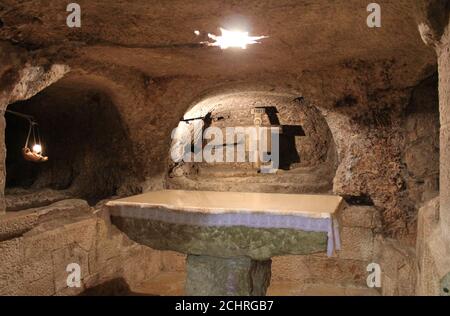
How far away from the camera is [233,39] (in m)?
3.19

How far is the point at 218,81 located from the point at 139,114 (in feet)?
3.84

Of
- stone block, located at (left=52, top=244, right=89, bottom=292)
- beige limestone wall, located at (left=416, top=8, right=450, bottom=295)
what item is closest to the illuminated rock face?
beige limestone wall, located at (left=416, top=8, right=450, bottom=295)

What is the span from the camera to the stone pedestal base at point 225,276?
8.45 ft

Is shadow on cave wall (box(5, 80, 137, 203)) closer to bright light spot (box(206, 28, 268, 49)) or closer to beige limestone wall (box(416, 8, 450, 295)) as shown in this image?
bright light spot (box(206, 28, 268, 49))

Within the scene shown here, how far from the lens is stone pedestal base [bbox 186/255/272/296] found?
257 cm

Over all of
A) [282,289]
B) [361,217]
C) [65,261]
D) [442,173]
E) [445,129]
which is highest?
[445,129]

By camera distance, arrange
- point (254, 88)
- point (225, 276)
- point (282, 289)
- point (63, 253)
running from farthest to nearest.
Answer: point (254, 88), point (282, 289), point (63, 253), point (225, 276)

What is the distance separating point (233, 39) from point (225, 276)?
2.10 m

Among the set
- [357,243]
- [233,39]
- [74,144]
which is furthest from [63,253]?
[357,243]

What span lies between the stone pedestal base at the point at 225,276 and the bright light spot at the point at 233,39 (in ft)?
6.31

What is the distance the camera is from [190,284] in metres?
2.74

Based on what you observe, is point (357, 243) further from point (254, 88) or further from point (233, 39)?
point (233, 39)

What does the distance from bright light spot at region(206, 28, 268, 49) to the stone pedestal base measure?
192cm

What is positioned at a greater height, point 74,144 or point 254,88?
point 254,88
